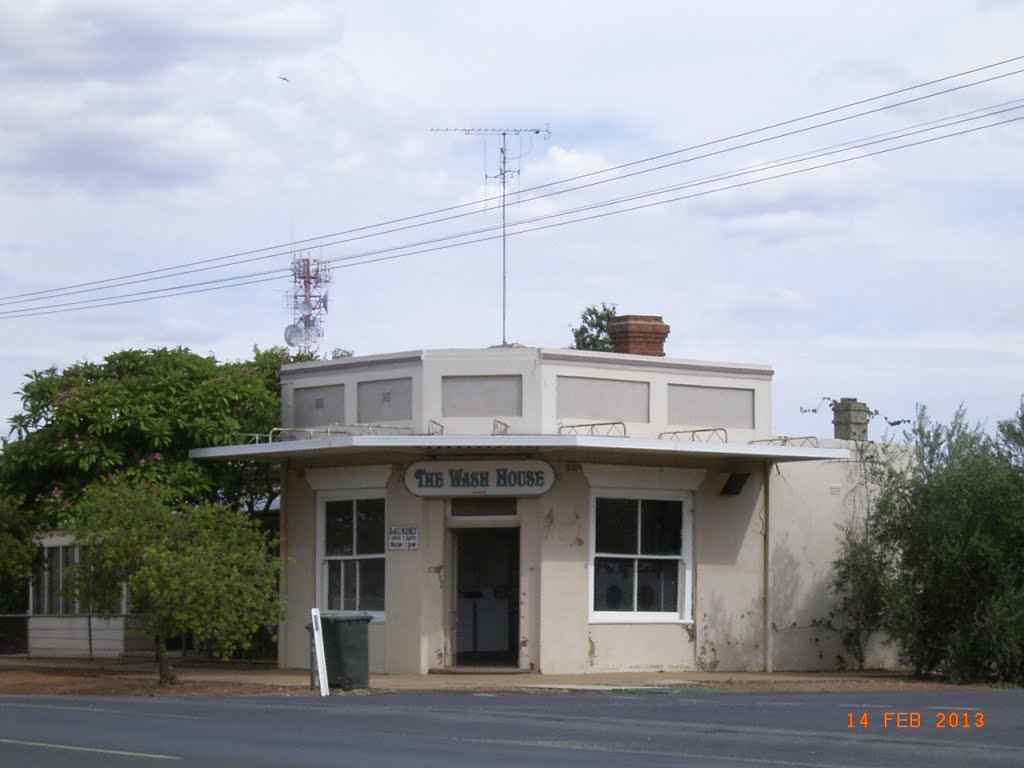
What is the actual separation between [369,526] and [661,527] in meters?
4.71

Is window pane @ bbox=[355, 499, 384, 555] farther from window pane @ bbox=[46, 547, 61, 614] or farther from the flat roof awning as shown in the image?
window pane @ bbox=[46, 547, 61, 614]

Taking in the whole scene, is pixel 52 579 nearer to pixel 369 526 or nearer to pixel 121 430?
pixel 121 430

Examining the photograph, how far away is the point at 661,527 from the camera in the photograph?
2477cm

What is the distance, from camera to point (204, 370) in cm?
2577

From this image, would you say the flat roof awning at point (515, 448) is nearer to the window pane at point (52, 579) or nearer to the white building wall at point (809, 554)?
the white building wall at point (809, 554)

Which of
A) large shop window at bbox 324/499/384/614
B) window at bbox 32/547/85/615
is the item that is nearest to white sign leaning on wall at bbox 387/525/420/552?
large shop window at bbox 324/499/384/614

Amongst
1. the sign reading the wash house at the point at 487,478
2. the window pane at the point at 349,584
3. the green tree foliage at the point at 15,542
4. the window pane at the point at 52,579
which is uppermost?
the sign reading the wash house at the point at 487,478

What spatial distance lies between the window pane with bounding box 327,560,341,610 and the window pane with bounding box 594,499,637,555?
435 centimetres

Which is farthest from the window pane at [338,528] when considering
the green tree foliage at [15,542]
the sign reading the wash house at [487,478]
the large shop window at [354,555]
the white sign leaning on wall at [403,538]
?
the green tree foliage at [15,542]

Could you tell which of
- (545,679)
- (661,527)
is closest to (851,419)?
(661,527)

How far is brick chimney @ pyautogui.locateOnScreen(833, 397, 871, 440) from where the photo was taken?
1083 inches

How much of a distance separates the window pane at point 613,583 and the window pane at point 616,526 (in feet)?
0.62

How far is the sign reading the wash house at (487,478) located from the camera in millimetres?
23500

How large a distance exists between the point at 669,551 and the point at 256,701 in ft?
26.5
